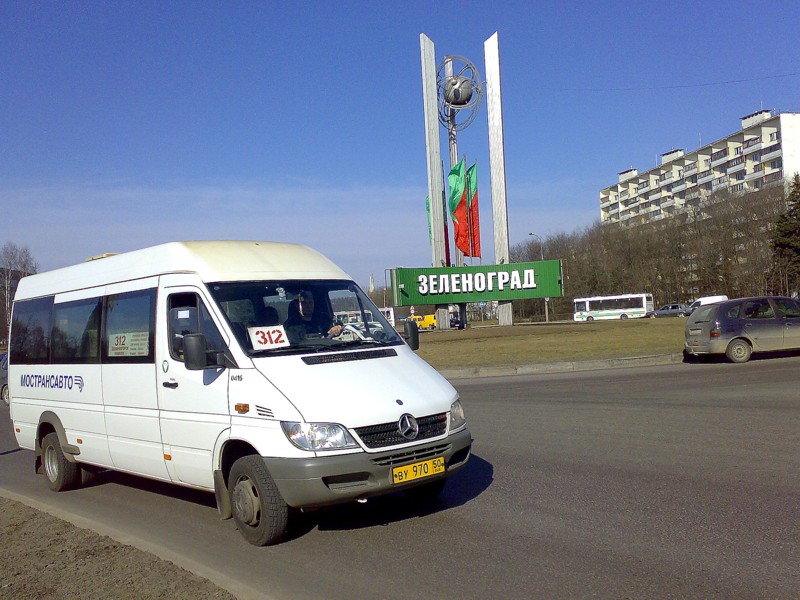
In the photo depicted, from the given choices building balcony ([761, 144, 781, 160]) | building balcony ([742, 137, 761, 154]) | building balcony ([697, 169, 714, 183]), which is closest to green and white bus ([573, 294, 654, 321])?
building balcony ([761, 144, 781, 160])

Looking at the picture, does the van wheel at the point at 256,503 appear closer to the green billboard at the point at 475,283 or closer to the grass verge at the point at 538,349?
the grass verge at the point at 538,349

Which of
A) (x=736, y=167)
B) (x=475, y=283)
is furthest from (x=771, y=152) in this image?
(x=475, y=283)

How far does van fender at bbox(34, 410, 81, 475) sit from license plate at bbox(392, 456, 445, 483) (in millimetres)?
4387

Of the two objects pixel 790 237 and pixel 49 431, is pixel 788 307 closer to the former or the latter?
pixel 49 431

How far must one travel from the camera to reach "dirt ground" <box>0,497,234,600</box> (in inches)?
181

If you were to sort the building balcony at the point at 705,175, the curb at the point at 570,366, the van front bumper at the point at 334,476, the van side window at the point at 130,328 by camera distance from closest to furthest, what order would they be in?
the van front bumper at the point at 334,476 < the van side window at the point at 130,328 < the curb at the point at 570,366 < the building balcony at the point at 705,175

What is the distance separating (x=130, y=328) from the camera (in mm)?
7078

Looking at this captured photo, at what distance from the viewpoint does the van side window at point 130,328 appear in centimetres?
679

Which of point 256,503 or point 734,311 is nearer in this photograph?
point 256,503

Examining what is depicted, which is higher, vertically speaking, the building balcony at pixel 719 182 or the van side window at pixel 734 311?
the building balcony at pixel 719 182

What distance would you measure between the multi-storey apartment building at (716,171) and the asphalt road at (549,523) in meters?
73.4

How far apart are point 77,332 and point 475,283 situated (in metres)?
39.0

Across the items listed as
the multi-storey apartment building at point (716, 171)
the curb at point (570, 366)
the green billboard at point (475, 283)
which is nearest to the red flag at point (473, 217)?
the green billboard at point (475, 283)

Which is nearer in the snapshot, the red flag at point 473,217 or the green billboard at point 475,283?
the green billboard at point 475,283
